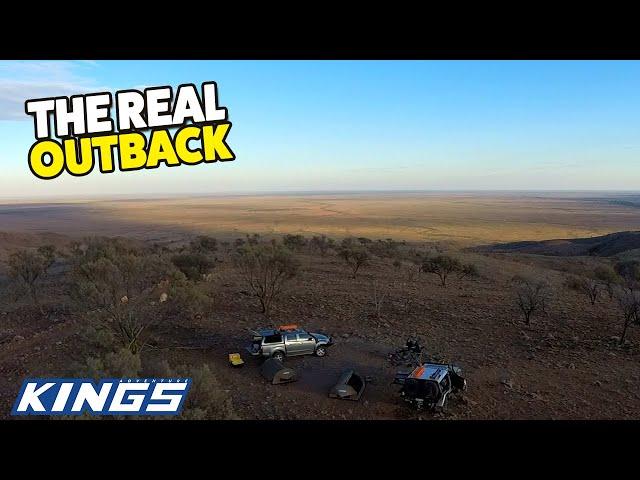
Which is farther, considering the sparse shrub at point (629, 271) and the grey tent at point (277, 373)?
the sparse shrub at point (629, 271)

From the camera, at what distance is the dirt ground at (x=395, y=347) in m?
10.9

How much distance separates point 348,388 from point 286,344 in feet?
11.3

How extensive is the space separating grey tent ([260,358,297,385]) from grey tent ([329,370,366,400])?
1.53 metres

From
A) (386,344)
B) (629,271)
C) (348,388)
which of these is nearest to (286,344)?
(348,388)

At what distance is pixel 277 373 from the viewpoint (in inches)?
482

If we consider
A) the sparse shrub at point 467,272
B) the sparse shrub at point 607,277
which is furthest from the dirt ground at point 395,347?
→ the sparse shrub at point 607,277

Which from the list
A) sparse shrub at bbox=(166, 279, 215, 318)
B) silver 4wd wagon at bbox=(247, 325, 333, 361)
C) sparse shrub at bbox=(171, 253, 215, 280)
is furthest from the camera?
sparse shrub at bbox=(171, 253, 215, 280)

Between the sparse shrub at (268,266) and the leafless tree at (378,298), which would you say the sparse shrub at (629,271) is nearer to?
the leafless tree at (378,298)

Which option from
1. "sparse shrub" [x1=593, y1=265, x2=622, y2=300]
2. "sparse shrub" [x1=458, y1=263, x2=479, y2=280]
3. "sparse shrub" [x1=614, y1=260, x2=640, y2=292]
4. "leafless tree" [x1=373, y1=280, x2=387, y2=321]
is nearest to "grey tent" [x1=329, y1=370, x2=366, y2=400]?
"leafless tree" [x1=373, y1=280, x2=387, y2=321]

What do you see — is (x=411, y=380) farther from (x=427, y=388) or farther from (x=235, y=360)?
(x=235, y=360)

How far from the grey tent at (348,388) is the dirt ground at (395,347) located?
20 cm

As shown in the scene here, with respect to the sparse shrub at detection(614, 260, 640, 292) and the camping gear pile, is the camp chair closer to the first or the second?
the camping gear pile

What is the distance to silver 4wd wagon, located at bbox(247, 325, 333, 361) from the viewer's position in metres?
13.8
